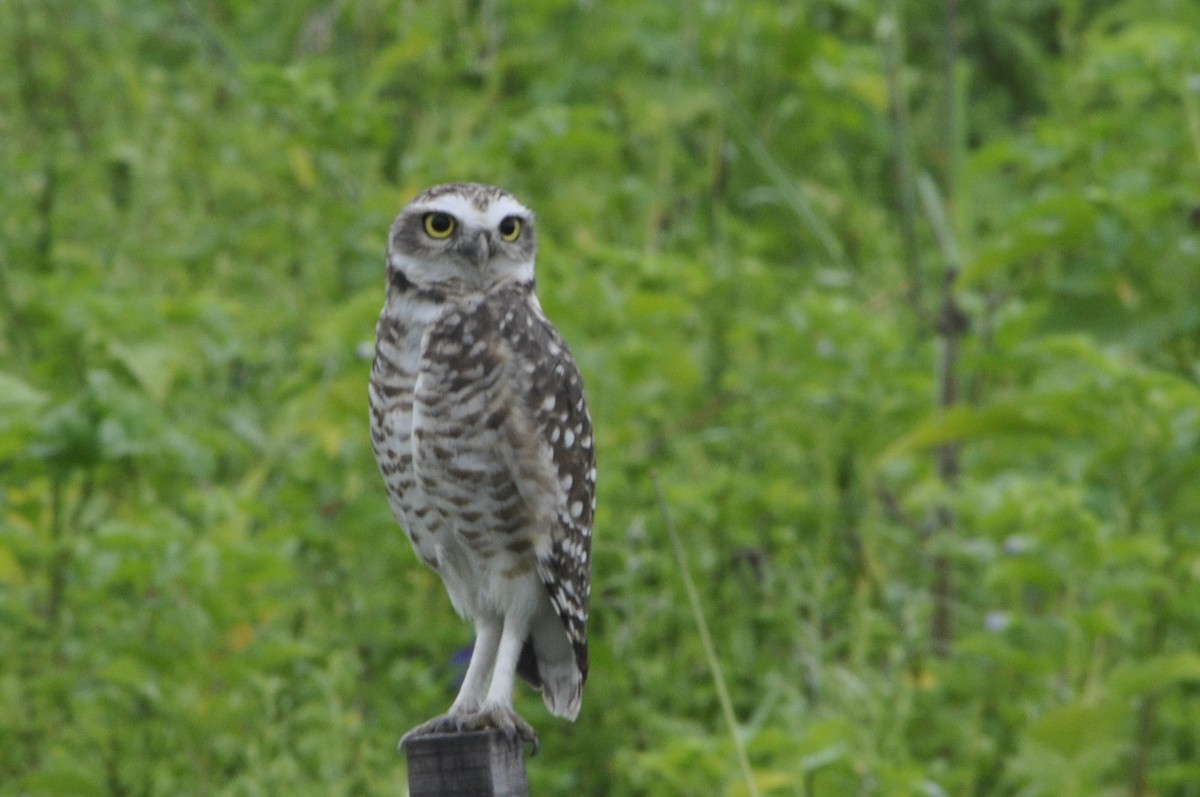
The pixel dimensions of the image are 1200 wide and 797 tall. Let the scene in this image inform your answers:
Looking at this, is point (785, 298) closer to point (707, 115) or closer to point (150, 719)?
point (707, 115)

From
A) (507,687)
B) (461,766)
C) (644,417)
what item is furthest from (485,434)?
(644,417)

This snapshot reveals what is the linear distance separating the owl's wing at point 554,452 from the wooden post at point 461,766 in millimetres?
571

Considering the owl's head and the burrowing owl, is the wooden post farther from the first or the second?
the owl's head

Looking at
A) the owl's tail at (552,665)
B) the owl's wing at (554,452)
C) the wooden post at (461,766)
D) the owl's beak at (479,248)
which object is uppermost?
the owl's beak at (479,248)

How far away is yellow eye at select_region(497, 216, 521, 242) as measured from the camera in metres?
2.59

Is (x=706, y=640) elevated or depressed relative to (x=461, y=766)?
elevated

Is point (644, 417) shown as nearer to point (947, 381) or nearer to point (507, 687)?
point (947, 381)

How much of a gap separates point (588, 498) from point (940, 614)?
201cm

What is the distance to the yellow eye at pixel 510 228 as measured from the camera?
102 inches

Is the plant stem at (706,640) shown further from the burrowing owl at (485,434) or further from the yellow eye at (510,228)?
the yellow eye at (510,228)

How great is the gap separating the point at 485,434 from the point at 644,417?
1.89 meters

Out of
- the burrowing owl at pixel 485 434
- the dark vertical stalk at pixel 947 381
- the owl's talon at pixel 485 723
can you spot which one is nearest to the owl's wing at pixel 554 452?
the burrowing owl at pixel 485 434

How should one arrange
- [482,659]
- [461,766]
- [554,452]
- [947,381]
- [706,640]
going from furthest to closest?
1. [947,381]
2. [482,659]
3. [554,452]
4. [706,640]
5. [461,766]

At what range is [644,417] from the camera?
4.38 m
